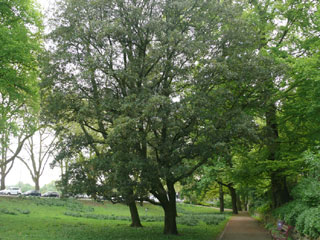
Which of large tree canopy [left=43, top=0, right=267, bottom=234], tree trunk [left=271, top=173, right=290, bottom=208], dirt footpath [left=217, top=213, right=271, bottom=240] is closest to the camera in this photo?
large tree canopy [left=43, top=0, right=267, bottom=234]

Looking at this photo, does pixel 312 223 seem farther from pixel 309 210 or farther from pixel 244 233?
pixel 244 233

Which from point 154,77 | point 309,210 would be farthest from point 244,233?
point 154,77

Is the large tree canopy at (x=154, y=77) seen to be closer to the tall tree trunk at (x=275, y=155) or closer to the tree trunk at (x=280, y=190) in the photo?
the tall tree trunk at (x=275, y=155)

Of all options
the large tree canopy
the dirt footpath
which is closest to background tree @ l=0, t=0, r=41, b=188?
the large tree canopy

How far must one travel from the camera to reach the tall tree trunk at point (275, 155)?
55.5 ft

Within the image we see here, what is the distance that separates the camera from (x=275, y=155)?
1720 cm

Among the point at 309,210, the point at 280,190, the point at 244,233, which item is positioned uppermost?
the point at 280,190

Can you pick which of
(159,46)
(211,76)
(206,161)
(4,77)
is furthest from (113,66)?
(4,77)

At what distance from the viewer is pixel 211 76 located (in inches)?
537

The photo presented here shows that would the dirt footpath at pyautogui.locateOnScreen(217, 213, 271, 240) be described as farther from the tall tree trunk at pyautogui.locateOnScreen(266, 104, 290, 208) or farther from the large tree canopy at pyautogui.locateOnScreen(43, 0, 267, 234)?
the large tree canopy at pyautogui.locateOnScreen(43, 0, 267, 234)

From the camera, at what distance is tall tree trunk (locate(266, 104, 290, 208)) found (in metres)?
16.9

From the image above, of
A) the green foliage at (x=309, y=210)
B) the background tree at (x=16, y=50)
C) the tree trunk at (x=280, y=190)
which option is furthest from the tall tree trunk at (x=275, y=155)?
the background tree at (x=16, y=50)

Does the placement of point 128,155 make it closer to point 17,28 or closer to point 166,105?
point 166,105

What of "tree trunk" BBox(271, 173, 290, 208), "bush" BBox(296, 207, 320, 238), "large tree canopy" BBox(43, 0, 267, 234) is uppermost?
"large tree canopy" BBox(43, 0, 267, 234)
